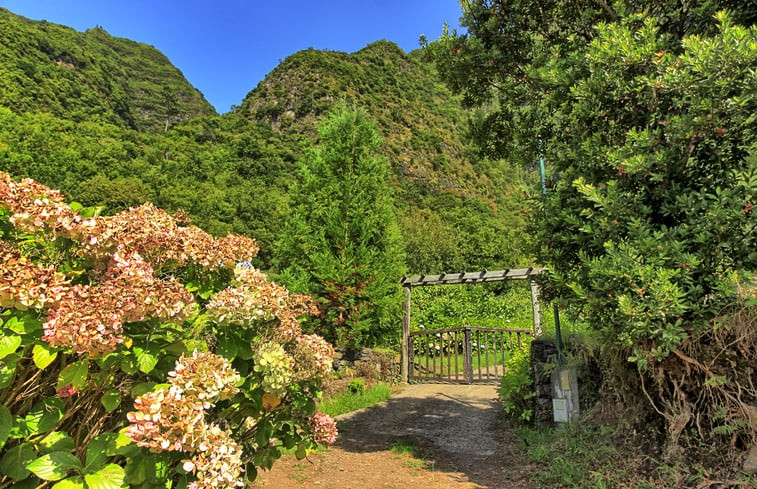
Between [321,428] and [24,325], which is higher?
[24,325]

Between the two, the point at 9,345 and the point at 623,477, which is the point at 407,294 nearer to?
the point at 623,477

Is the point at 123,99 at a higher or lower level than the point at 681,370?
higher

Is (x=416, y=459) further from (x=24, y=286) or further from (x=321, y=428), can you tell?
(x=24, y=286)

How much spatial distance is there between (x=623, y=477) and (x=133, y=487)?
11.0ft

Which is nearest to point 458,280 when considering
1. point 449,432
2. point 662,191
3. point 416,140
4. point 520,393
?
point 520,393

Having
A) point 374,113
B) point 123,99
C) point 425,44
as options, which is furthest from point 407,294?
point 123,99

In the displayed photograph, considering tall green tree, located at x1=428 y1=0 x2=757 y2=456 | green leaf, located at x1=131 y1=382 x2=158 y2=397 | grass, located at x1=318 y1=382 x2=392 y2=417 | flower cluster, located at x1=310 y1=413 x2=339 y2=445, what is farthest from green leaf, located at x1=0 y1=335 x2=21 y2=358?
grass, located at x1=318 y1=382 x2=392 y2=417

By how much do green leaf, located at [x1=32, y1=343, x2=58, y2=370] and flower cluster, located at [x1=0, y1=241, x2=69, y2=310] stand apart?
14 cm

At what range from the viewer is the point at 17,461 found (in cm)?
137

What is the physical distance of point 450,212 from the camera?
85.0 ft

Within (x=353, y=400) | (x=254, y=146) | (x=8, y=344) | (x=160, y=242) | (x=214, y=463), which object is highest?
(x=254, y=146)

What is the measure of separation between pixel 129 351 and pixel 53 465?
1.33 feet

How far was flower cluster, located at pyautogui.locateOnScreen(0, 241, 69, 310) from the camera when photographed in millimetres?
1285

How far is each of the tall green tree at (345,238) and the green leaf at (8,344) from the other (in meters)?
5.82
